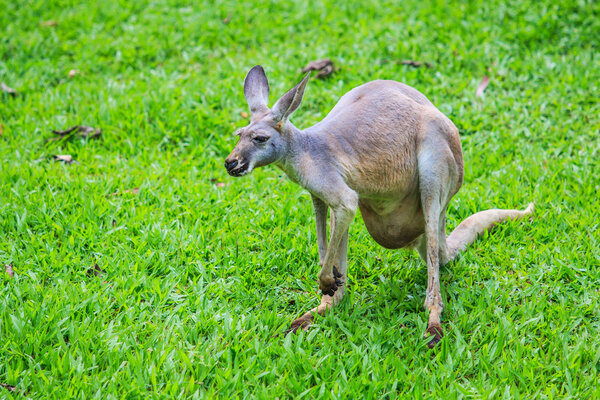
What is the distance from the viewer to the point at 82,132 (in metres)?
6.26

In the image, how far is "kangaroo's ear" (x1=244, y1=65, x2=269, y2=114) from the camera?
390 cm

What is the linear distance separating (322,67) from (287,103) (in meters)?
3.58

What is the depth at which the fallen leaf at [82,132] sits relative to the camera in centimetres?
621

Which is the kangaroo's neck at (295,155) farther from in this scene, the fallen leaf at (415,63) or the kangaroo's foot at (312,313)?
the fallen leaf at (415,63)

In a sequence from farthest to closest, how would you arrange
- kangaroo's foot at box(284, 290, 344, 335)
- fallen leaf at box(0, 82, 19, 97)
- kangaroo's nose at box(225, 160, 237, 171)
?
fallen leaf at box(0, 82, 19, 97)
kangaroo's foot at box(284, 290, 344, 335)
kangaroo's nose at box(225, 160, 237, 171)

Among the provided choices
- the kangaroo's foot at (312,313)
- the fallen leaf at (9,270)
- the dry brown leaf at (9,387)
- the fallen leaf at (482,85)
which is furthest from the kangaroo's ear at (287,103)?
the fallen leaf at (482,85)

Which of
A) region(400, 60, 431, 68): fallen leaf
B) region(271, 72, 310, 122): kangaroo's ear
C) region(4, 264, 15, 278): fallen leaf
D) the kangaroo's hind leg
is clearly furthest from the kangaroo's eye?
region(400, 60, 431, 68): fallen leaf

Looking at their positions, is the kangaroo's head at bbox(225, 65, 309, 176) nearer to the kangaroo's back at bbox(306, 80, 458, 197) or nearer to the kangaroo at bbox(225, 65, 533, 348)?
the kangaroo at bbox(225, 65, 533, 348)

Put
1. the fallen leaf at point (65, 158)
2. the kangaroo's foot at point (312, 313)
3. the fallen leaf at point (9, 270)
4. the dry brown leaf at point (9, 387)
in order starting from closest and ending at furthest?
1. the dry brown leaf at point (9, 387)
2. the kangaroo's foot at point (312, 313)
3. the fallen leaf at point (9, 270)
4. the fallen leaf at point (65, 158)

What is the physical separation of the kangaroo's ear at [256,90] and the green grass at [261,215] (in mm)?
1267

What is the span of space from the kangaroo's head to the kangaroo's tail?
5.38ft

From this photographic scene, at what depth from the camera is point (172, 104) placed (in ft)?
21.6

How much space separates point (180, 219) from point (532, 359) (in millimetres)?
2824

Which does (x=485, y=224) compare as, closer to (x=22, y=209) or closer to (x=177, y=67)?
(x=22, y=209)
